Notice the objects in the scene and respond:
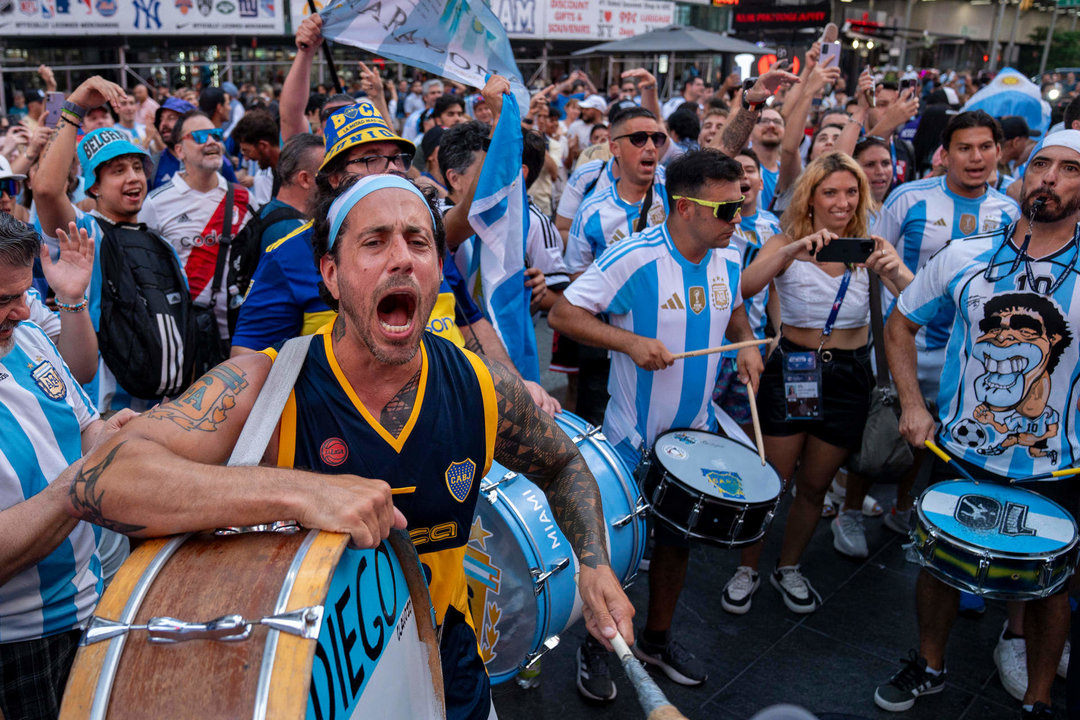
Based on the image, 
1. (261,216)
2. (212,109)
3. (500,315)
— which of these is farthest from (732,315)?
(212,109)

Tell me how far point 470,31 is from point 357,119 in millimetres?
866

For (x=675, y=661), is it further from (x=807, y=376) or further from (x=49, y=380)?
(x=49, y=380)

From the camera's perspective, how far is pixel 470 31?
12.8 feet

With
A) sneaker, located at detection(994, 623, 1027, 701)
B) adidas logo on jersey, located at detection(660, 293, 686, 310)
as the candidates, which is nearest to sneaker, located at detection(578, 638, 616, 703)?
adidas logo on jersey, located at detection(660, 293, 686, 310)

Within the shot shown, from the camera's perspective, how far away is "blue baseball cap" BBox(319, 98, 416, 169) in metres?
3.31

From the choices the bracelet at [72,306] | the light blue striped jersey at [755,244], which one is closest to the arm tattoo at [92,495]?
the bracelet at [72,306]

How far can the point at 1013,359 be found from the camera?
3.45 metres

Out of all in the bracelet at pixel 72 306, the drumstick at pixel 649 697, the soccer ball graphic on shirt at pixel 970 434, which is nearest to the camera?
the drumstick at pixel 649 697

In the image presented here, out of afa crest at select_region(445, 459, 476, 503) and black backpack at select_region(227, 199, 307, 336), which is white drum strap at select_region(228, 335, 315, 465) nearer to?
afa crest at select_region(445, 459, 476, 503)

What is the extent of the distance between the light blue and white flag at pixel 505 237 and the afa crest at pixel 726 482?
1.17 m

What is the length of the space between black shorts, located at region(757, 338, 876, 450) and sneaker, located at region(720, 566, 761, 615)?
2.49ft

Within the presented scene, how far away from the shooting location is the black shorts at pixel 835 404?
441 centimetres

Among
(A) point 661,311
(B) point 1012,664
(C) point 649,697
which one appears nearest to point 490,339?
(A) point 661,311

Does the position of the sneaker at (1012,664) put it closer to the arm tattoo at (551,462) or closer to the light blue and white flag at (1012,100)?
the arm tattoo at (551,462)
